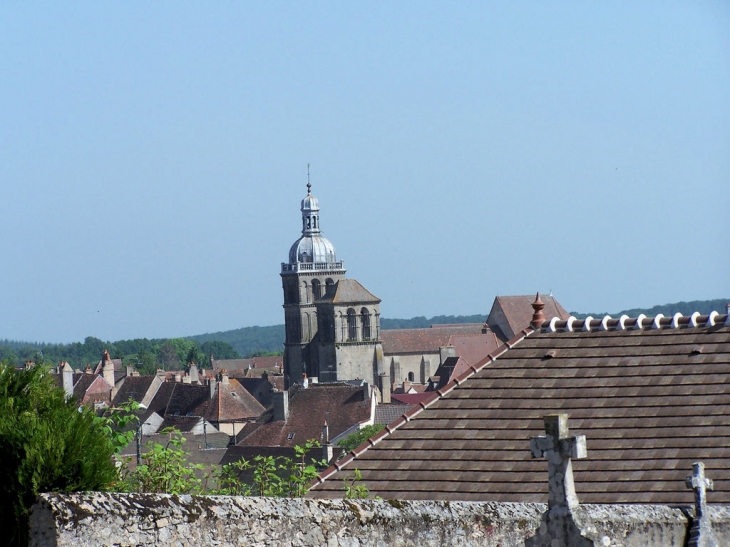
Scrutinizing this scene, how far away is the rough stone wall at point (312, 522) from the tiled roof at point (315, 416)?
178 ft

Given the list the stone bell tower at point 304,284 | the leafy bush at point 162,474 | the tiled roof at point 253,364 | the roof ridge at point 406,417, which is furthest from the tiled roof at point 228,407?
the tiled roof at point 253,364

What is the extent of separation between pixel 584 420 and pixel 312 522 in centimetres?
662

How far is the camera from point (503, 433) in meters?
11.1

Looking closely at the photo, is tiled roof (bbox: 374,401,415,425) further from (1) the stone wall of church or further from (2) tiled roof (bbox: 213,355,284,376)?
(2) tiled roof (bbox: 213,355,284,376)

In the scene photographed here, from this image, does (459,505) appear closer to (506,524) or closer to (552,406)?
(506,524)

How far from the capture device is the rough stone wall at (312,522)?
3.87 metres

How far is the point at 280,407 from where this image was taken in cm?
6600

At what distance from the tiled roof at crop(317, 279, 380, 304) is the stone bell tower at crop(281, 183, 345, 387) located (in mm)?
3603

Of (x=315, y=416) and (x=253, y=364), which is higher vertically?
(x=253, y=364)

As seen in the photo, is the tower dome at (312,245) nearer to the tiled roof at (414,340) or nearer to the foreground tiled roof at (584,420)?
the tiled roof at (414,340)

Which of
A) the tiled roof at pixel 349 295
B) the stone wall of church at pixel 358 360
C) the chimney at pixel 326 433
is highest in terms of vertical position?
the tiled roof at pixel 349 295

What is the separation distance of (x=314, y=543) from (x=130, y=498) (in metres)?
0.84

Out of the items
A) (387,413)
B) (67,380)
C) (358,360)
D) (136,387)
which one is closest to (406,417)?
(67,380)

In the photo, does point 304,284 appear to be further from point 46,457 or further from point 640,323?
point 46,457
